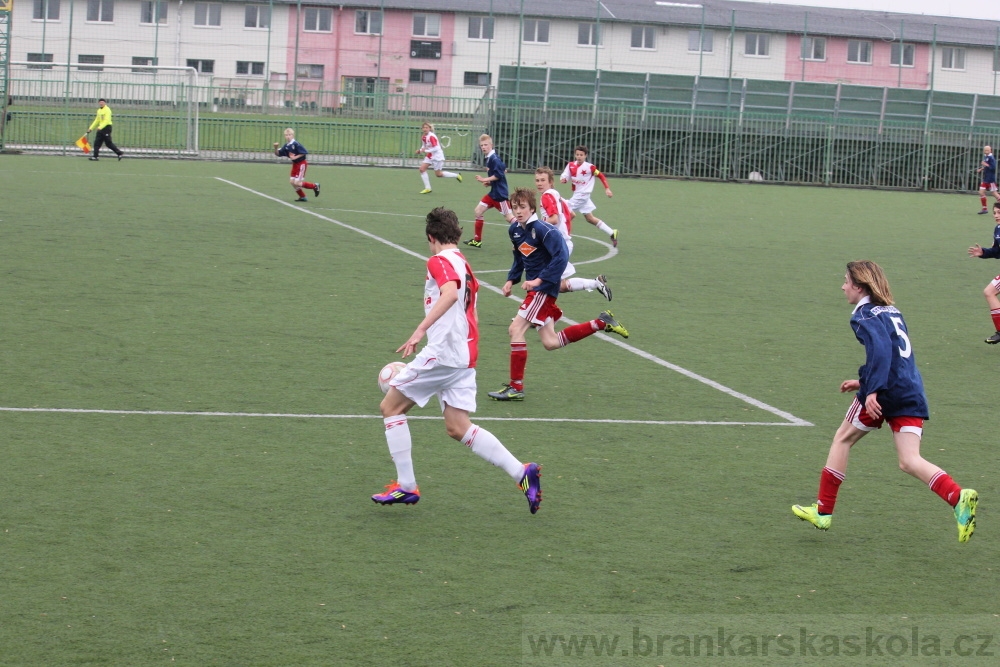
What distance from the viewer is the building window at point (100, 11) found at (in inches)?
1908

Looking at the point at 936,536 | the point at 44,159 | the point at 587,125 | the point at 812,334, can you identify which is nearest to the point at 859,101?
the point at 587,125

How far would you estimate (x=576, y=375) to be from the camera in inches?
439

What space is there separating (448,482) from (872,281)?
9.67 ft

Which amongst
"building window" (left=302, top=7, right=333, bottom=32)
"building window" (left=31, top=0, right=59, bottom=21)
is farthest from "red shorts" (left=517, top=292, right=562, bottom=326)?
"building window" (left=302, top=7, right=333, bottom=32)

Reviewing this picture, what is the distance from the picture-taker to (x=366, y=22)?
6147 cm

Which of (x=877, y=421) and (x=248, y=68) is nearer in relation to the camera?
(x=877, y=421)

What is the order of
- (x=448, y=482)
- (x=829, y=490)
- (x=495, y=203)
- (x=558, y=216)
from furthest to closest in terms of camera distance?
(x=495, y=203), (x=558, y=216), (x=448, y=482), (x=829, y=490)

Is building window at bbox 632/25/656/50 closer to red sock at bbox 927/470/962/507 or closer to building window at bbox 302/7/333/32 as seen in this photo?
building window at bbox 302/7/333/32

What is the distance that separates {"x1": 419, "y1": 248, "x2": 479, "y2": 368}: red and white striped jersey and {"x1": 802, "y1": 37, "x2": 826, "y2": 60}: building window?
5799cm

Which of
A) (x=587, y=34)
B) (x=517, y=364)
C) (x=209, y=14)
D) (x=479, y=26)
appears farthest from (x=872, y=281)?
(x=479, y=26)

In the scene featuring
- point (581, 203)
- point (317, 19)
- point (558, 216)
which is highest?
point (317, 19)

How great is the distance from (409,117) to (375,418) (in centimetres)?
3522

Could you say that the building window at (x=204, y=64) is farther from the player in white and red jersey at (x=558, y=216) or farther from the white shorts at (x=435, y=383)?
the white shorts at (x=435, y=383)

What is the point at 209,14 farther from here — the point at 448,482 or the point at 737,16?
the point at 448,482
